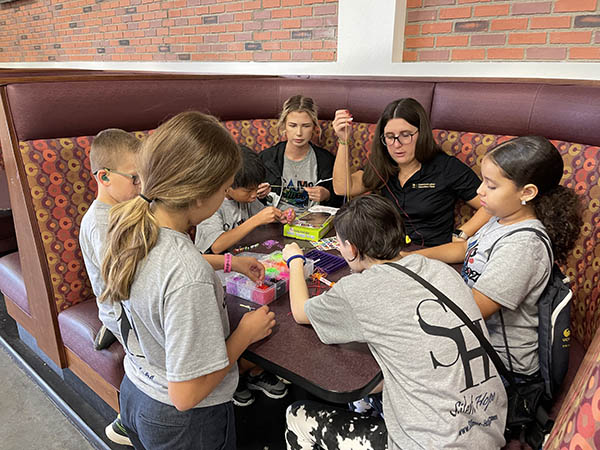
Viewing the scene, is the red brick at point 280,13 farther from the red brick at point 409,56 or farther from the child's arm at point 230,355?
the child's arm at point 230,355

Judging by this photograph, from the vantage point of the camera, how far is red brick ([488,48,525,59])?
8.63 feet

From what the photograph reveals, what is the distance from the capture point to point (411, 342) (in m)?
1.01

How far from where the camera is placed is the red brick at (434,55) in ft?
9.48

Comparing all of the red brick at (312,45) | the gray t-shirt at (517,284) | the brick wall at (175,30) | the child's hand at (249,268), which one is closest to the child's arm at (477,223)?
the gray t-shirt at (517,284)

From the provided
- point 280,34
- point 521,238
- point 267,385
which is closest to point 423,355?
point 521,238

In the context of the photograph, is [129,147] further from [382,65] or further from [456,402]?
[382,65]

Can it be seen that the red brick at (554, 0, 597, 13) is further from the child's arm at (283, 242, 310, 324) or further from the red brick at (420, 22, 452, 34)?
the child's arm at (283, 242, 310, 324)

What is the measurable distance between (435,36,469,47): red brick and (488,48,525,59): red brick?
0.55ft

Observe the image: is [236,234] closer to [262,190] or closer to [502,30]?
[262,190]

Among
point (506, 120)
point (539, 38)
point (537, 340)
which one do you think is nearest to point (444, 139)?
point (506, 120)

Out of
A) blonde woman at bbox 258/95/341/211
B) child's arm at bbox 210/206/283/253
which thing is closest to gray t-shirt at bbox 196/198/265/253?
child's arm at bbox 210/206/283/253

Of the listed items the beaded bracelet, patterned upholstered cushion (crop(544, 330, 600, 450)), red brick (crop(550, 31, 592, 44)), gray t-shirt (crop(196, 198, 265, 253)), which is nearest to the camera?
patterned upholstered cushion (crop(544, 330, 600, 450))

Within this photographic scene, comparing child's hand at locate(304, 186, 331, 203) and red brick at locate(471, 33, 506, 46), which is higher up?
red brick at locate(471, 33, 506, 46)

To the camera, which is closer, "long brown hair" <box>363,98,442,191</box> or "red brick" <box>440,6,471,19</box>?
"long brown hair" <box>363,98,442,191</box>
